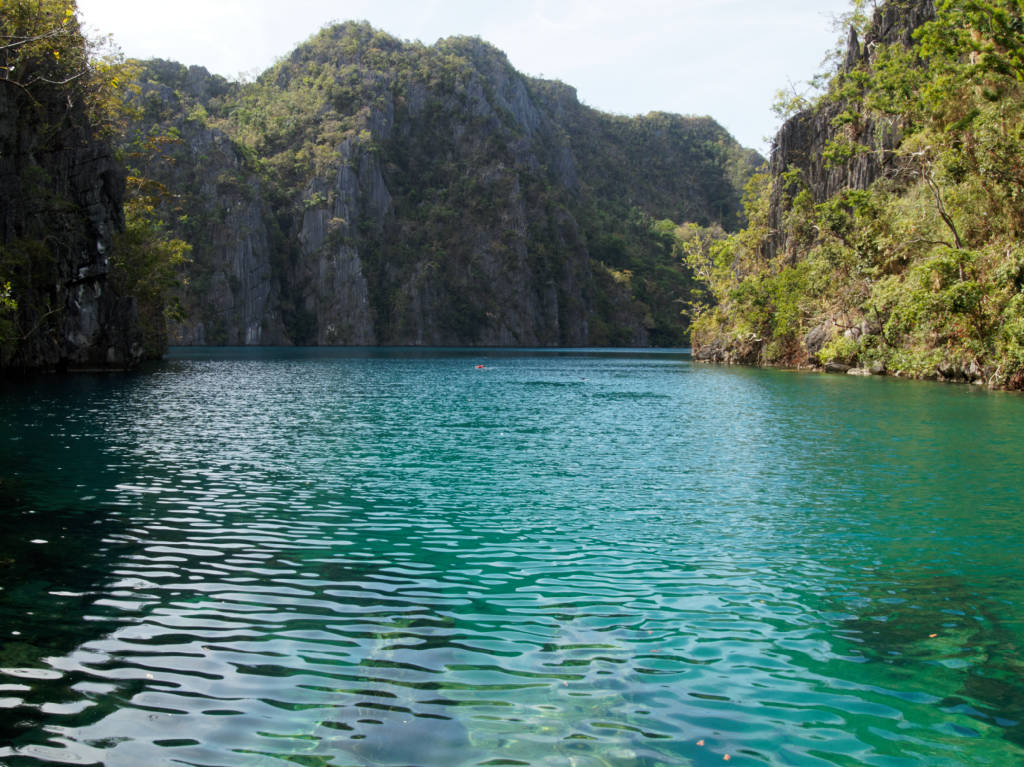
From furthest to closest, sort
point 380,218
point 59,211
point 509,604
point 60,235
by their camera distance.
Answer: point 380,218
point 60,235
point 59,211
point 509,604

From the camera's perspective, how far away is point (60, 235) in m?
46.7

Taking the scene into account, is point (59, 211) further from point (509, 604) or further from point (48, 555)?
point (509, 604)

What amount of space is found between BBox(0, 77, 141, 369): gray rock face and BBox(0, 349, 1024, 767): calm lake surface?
27420 millimetres

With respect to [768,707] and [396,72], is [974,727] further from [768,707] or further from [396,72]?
[396,72]

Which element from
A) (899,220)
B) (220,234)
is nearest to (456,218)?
(220,234)

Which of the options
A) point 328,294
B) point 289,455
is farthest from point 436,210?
point 289,455

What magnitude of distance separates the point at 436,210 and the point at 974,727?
16835cm

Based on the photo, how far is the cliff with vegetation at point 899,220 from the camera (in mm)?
37688

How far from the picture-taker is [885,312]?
5122 cm

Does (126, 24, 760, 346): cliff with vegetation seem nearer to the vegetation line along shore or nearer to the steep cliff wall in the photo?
the vegetation line along shore

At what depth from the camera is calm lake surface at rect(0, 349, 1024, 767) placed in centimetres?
568

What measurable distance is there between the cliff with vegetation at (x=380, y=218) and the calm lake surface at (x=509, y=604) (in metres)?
129

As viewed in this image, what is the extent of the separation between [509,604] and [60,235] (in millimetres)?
48297

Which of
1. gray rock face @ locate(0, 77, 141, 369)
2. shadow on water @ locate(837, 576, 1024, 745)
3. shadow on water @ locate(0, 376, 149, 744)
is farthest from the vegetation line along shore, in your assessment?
shadow on water @ locate(837, 576, 1024, 745)
